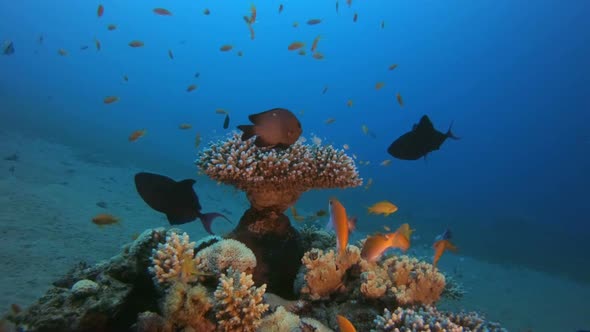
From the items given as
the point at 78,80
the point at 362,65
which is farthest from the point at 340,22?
the point at 78,80

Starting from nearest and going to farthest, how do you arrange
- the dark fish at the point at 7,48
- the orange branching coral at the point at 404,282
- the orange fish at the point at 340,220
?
the orange fish at the point at 340,220
the orange branching coral at the point at 404,282
the dark fish at the point at 7,48

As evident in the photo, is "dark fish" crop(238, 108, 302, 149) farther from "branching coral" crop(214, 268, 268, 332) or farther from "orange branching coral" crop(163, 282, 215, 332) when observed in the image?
"orange branching coral" crop(163, 282, 215, 332)

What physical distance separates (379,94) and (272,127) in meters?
108

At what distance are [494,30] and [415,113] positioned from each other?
33.3 m

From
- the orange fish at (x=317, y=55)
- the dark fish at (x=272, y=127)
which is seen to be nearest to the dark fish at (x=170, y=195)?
Answer: the dark fish at (x=272, y=127)

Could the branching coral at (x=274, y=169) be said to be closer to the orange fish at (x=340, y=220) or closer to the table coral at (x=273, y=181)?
the table coral at (x=273, y=181)

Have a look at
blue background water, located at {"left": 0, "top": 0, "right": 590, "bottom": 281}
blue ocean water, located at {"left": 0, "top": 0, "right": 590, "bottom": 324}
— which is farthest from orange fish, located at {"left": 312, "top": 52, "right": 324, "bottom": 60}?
blue ocean water, located at {"left": 0, "top": 0, "right": 590, "bottom": 324}

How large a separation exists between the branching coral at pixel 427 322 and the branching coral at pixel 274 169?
196 centimetres

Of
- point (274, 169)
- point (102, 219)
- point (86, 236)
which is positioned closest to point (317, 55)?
point (274, 169)

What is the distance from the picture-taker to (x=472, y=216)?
2909cm

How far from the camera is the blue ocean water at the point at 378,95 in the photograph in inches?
1121

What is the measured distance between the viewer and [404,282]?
414 cm

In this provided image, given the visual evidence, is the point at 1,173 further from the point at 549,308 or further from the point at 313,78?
the point at 313,78

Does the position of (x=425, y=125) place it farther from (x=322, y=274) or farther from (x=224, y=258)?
(x=224, y=258)
